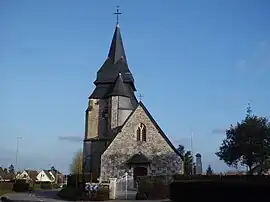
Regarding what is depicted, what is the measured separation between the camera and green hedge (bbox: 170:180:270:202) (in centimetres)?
1409

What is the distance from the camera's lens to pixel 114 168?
144 ft

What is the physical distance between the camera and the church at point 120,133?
143ft

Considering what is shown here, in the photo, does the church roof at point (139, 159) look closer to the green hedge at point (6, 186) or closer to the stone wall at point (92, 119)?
the stone wall at point (92, 119)

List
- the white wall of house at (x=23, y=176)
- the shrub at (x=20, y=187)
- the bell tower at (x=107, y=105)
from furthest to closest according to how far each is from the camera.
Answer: the white wall of house at (x=23, y=176) → the shrub at (x=20, y=187) → the bell tower at (x=107, y=105)

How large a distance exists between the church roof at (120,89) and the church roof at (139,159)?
37.0ft

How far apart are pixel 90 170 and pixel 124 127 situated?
9758 mm

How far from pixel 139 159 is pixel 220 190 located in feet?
86.5

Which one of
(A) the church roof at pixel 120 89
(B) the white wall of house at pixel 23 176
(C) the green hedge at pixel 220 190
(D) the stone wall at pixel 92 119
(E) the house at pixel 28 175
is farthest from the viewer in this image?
(E) the house at pixel 28 175

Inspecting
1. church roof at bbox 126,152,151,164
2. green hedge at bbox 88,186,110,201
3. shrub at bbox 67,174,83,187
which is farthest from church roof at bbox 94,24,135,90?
green hedge at bbox 88,186,110,201

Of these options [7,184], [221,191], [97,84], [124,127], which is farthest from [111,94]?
[221,191]

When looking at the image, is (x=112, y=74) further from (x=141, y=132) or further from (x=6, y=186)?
(x=6, y=186)

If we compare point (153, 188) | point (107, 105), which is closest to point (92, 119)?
point (107, 105)

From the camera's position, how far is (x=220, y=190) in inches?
678

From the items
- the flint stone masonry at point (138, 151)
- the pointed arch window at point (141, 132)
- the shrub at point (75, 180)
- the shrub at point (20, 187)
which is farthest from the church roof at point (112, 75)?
the shrub at point (20, 187)
